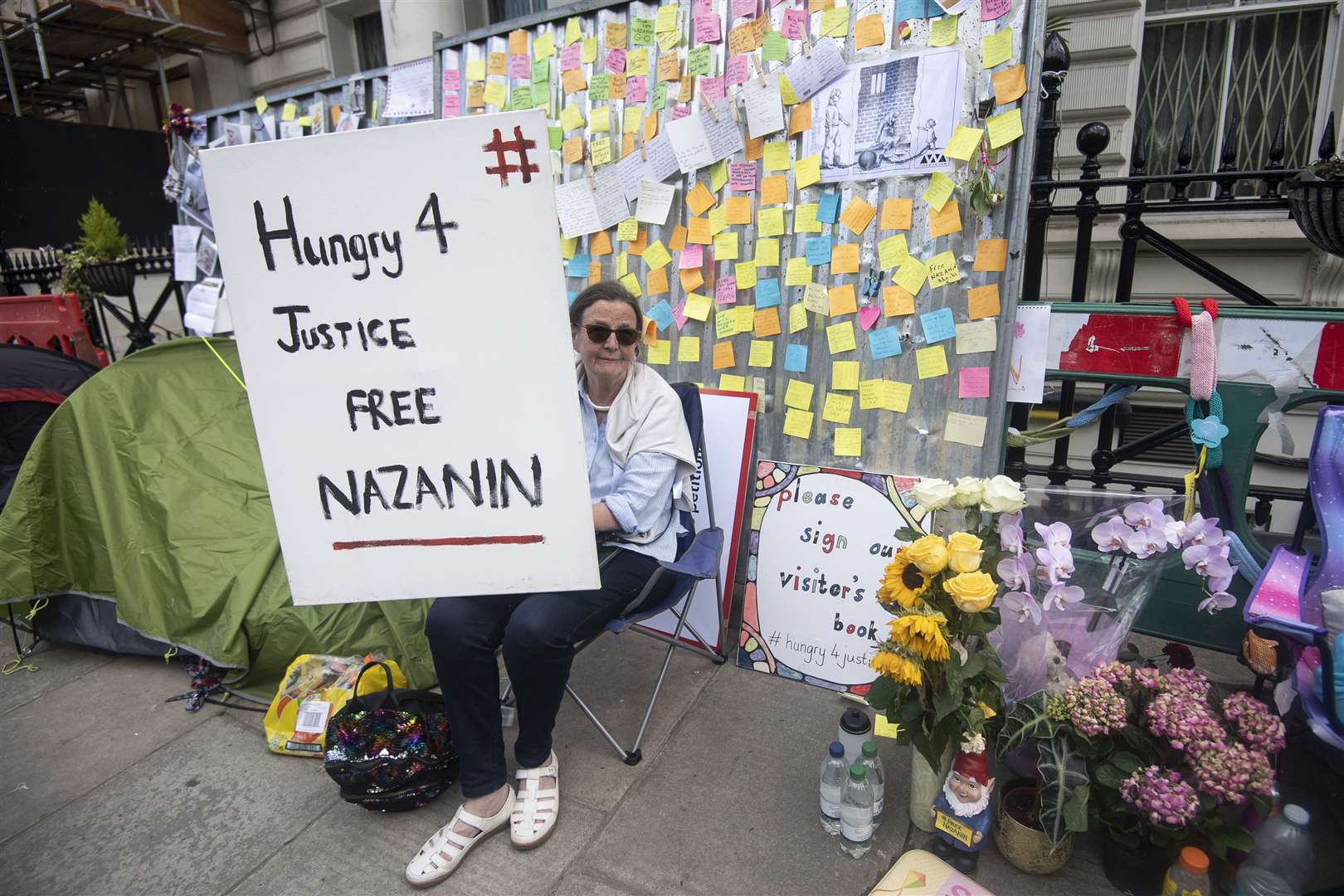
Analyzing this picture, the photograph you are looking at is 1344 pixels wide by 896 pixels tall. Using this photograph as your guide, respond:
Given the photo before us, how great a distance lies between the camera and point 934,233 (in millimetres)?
2430

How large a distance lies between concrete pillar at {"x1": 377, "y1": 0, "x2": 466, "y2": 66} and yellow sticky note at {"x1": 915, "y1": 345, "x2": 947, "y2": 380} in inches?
205

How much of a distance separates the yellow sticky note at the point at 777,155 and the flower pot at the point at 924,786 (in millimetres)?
2018

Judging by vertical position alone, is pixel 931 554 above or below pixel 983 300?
below

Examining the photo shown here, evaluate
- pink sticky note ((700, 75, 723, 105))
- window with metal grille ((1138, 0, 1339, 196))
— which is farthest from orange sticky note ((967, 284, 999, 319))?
window with metal grille ((1138, 0, 1339, 196))

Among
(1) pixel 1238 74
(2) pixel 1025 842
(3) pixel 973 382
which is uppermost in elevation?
(1) pixel 1238 74

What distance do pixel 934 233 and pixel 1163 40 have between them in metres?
4.69

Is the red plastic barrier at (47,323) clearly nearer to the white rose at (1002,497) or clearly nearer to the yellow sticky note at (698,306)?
the yellow sticky note at (698,306)

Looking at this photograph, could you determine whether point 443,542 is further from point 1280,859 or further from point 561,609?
point 1280,859

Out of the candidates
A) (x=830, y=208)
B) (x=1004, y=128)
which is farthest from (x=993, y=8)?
(x=830, y=208)

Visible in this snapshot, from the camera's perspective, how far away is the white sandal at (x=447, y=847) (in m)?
1.83

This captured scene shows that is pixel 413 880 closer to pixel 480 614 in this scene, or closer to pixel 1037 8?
pixel 480 614

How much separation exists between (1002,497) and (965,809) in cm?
76

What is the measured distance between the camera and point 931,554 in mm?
1654

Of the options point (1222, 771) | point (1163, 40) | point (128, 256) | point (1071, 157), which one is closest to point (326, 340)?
point (1222, 771)
